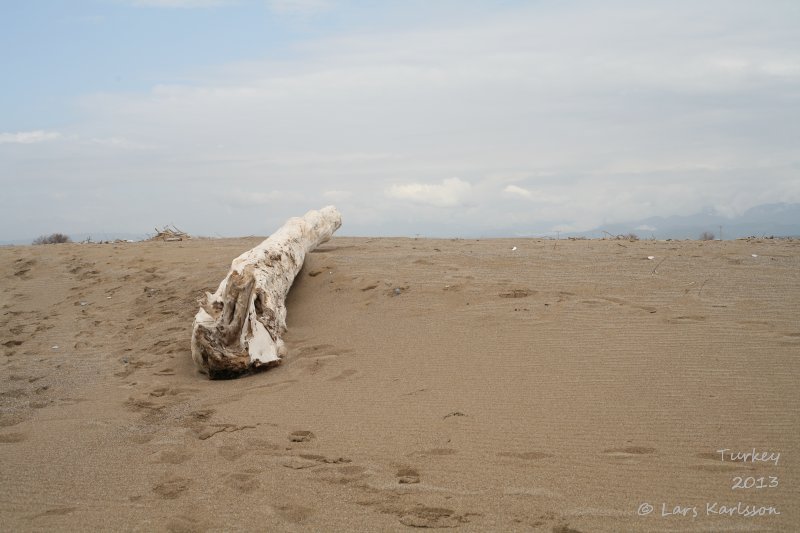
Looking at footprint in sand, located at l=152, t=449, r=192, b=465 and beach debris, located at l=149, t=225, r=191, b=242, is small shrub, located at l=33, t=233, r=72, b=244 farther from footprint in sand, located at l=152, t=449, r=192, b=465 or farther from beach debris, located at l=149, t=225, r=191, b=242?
footprint in sand, located at l=152, t=449, r=192, b=465

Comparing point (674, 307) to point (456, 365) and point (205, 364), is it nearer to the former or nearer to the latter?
point (456, 365)

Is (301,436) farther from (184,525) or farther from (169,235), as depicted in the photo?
(169,235)

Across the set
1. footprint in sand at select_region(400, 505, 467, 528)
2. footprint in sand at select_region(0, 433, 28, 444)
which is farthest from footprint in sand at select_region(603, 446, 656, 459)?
footprint in sand at select_region(0, 433, 28, 444)

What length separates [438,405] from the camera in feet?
15.6

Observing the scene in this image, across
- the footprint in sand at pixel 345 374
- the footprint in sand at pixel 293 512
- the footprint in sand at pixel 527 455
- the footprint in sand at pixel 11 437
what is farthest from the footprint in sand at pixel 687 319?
the footprint in sand at pixel 11 437

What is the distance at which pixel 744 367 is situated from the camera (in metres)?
4.95

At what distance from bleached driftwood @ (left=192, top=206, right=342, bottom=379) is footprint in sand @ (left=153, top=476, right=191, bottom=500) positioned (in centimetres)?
203

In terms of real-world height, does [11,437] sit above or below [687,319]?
below

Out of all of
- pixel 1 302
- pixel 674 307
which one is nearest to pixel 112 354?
pixel 1 302

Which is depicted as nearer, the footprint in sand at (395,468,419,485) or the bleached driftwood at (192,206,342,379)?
the footprint in sand at (395,468,419,485)

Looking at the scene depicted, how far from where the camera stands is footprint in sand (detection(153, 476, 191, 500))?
3711mm

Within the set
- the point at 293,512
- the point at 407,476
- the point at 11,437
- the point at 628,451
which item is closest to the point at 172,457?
the point at 293,512

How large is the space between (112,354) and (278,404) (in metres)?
2.89

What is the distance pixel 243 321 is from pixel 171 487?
98.0 inches
